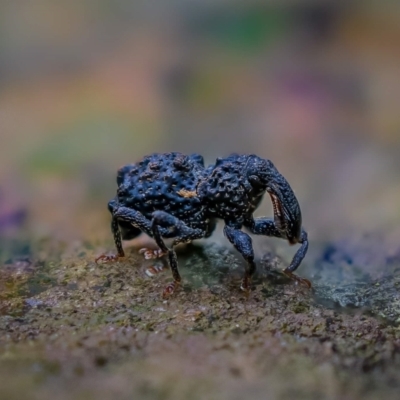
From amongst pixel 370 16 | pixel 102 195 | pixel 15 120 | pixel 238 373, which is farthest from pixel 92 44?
pixel 238 373

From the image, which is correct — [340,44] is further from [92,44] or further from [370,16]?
[92,44]

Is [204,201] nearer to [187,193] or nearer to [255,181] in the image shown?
[187,193]

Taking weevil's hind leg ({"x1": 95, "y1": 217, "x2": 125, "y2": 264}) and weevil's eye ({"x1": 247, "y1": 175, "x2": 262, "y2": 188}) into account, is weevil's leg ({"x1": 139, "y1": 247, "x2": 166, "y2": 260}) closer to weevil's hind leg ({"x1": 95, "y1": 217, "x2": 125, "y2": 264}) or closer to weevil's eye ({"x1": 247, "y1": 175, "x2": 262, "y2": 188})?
weevil's hind leg ({"x1": 95, "y1": 217, "x2": 125, "y2": 264})


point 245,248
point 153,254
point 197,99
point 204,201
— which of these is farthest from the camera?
point 197,99

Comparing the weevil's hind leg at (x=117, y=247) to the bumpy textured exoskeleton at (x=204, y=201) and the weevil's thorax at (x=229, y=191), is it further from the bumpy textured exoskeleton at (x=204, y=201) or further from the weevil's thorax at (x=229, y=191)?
the weevil's thorax at (x=229, y=191)

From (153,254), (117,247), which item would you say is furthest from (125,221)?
(153,254)

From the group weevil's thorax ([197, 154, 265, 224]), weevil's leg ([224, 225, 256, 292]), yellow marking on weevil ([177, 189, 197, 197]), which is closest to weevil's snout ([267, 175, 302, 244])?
weevil's thorax ([197, 154, 265, 224])
